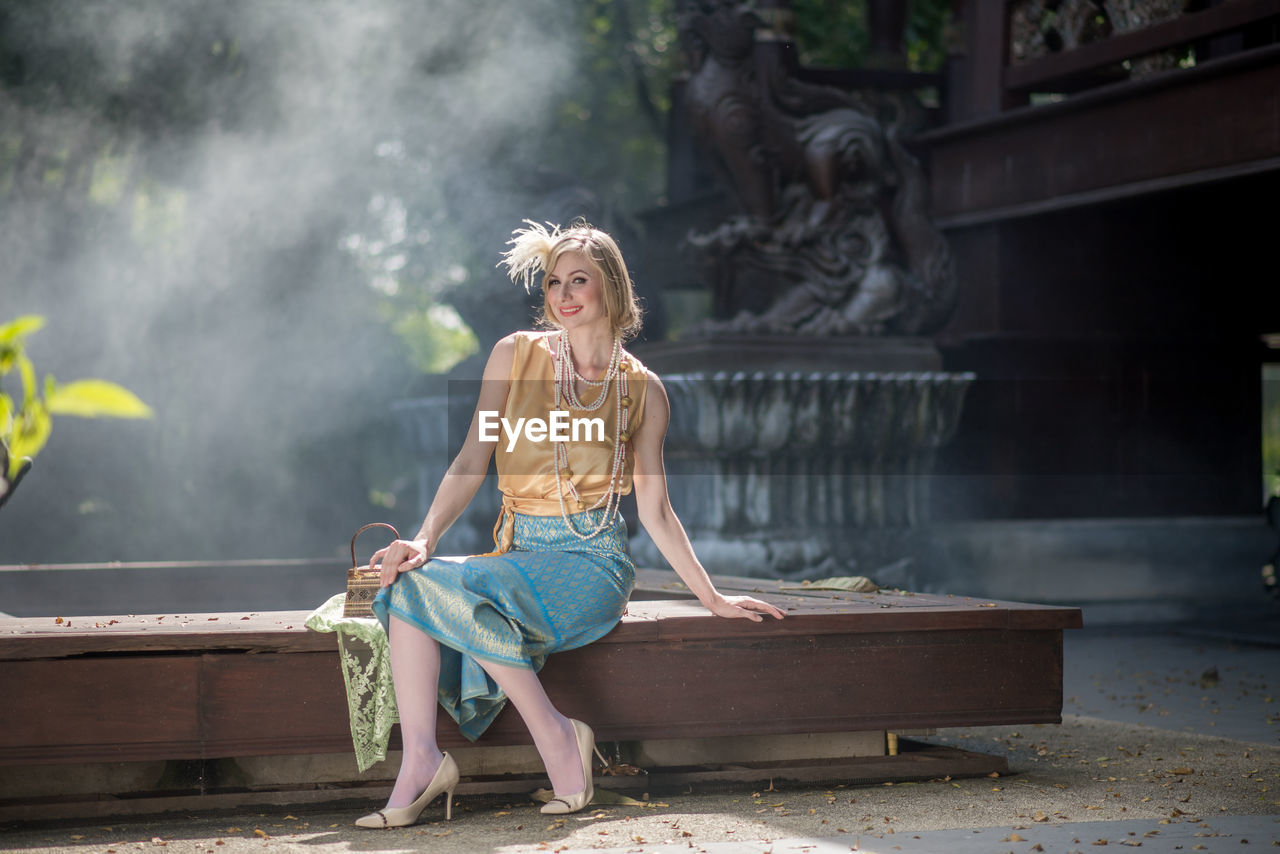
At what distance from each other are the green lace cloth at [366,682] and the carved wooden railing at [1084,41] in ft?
16.7

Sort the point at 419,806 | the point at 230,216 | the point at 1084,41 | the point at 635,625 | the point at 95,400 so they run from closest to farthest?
the point at 95,400
the point at 419,806
the point at 635,625
the point at 1084,41
the point at 230,216

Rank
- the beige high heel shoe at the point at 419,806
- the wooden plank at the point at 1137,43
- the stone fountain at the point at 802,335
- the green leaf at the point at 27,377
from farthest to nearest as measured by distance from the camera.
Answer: the stone fountain at the point at 802,335, the wooden plank at the point at 1137,43, the beige high heel shoe at the point at 419,806, the green leaf at the point at 27,377

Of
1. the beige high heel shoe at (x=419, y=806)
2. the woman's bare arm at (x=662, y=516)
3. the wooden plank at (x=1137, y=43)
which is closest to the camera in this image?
the beige high heel shoe at (x=419, y=806)

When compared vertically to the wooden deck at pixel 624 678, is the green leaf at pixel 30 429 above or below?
above

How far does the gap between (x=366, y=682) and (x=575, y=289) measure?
113 cm

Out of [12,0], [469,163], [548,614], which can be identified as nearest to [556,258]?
[548,614]

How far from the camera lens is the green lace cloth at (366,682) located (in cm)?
390

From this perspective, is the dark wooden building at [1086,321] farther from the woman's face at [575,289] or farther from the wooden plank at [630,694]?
the woman's face at [575,289]

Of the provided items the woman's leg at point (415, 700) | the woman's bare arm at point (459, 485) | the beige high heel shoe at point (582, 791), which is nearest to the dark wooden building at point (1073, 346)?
the woman's bare arm at point (459, 485)

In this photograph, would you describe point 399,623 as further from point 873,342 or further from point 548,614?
point 873,342

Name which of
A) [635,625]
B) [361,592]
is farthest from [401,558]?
[635,625]

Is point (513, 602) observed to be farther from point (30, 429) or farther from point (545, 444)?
point (30, 429)

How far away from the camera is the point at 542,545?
13.4 ft

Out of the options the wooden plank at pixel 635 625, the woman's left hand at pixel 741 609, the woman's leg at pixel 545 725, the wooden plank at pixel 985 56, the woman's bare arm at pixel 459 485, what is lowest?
the woman's leg at pixel 545 725
